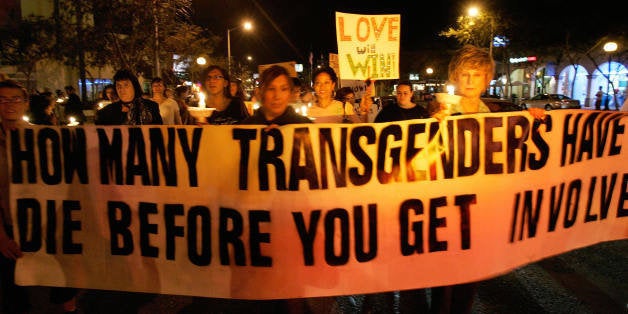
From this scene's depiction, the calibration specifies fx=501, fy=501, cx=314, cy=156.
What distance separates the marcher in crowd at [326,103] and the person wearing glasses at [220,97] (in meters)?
0.93

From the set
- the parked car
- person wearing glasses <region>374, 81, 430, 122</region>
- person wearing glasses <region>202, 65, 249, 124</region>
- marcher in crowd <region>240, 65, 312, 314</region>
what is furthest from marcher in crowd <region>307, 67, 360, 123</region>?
the parked car

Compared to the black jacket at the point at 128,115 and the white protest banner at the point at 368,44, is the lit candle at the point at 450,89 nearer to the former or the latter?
the white protest banner at the point at 368,44

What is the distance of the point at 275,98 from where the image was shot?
3.36 meters

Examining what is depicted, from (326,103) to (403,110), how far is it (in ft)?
3.05

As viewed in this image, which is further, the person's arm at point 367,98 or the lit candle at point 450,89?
the person's arm at point 367,98

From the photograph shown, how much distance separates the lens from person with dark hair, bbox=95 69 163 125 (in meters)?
4.12

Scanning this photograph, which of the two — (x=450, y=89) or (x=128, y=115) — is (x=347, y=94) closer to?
(x=128, y=115)

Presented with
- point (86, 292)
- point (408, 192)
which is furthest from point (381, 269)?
point (86, 292)

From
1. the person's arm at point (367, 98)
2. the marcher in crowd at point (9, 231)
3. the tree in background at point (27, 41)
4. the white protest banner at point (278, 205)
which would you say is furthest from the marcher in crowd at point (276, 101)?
the tree in background at point (27, 41)

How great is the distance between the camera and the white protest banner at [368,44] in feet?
18.0

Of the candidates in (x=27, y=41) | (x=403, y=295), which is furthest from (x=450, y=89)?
(x=27, y=41)

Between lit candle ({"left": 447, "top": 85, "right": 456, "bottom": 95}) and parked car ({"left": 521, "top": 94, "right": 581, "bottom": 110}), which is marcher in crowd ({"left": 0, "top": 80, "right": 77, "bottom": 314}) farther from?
parked car ({"left": 521, "top": 94, "right": 581, "bottom": 110})

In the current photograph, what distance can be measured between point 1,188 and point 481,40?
31.4m

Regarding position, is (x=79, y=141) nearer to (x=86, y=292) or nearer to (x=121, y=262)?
(x=121, y=262)
